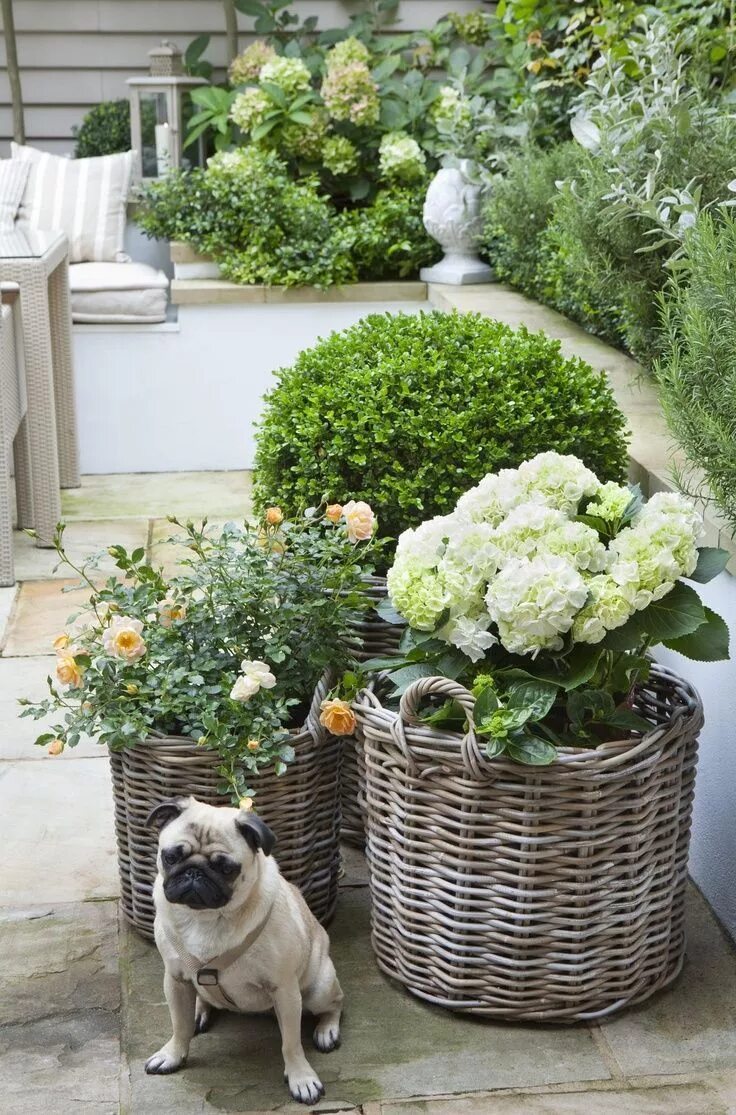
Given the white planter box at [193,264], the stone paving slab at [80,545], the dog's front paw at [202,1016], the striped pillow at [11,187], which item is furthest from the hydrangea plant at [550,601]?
the striped pillow at [11,187]

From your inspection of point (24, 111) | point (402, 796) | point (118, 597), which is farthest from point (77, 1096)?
point (24, 111)

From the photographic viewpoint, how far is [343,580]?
7.62 ft

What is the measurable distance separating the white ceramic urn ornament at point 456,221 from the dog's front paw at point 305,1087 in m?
4.50

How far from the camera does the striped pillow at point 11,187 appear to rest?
20.0 ft

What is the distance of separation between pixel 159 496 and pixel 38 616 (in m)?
1.50

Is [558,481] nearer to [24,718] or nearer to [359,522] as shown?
[359,522]

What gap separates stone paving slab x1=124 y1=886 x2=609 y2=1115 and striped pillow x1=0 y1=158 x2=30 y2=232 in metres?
4.72

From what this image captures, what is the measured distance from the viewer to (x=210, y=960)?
1.90 m

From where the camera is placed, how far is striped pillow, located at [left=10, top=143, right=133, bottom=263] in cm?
614

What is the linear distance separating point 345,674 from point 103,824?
881 mm

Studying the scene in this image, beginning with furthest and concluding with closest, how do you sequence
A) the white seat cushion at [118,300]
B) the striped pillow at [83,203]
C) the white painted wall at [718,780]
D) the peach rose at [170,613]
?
the striped pillow at [83,203] < the white seat cushion at [118,300] < the white painted wall at [718,780] < the peach rose at [170,613]

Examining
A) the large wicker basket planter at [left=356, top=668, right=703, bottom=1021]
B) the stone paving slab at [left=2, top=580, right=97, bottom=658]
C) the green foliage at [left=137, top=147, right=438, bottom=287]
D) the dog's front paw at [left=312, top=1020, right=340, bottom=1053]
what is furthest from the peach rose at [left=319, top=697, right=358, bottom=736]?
the green foliage at [left=137, top=147, right=438, bottom=287]

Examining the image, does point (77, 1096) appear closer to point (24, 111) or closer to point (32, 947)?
point (32, 947)

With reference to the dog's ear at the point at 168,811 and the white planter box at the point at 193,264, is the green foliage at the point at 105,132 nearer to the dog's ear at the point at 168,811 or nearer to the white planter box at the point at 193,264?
the white planter box at the point at 193,264
